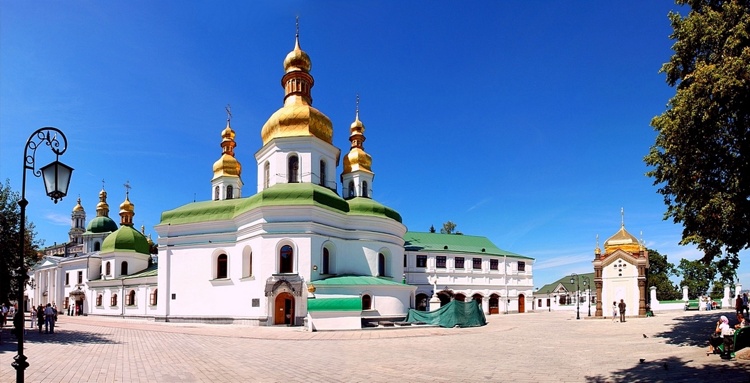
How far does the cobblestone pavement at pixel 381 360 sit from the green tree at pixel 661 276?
50.7 meters

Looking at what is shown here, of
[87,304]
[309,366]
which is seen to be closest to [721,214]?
[309,366]

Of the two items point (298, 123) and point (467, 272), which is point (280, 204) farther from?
point (467, 272)

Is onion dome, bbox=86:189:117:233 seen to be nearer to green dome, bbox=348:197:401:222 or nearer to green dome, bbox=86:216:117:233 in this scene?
green dome, bbox=86:216:117:233

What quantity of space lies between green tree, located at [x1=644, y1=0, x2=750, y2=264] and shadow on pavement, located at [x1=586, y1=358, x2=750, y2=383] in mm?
4623

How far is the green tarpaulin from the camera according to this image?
26.8m

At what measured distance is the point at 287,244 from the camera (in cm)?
2916

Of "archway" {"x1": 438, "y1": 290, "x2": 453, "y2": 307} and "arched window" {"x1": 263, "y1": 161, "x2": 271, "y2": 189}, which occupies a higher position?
"arched window" {"x1": 263, "y1": 161, "x2": 271, "y2": 189}

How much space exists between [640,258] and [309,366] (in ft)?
104

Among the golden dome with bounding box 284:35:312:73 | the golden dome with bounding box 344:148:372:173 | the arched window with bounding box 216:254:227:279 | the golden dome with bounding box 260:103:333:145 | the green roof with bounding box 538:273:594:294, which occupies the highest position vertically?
the golden dome with bounding box 284:35:312:73

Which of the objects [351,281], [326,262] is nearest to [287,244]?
[326,262]

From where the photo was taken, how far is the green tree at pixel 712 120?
12656 millimetres

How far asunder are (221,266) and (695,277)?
66.2m

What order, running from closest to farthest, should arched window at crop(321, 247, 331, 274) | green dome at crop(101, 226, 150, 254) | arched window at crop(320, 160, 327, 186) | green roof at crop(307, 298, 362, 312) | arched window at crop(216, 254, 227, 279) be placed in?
1. green roof at crop(307, 298, 362, 312)
2. arched window at crop(321, 247, 331, 274)
3. arched window at crop(216, 254, 227, 279)
4. arched window at crop(320, 160, 327, 186)
5. green dome at crop(101, 226, 150, 254)

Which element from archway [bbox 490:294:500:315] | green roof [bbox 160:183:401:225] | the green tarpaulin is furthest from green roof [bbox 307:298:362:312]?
archway [bbox 490:294:500:315]
